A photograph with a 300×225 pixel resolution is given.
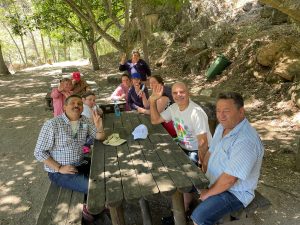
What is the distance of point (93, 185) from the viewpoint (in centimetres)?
281

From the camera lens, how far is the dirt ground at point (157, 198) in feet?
13.1

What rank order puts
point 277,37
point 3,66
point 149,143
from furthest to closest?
point 3,66 → point 277,37 → point 149,143

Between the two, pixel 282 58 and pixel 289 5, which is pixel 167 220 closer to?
pixel 289 5

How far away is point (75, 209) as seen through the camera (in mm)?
3141

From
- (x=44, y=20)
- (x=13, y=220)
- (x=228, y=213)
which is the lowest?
(x=13, y=220)

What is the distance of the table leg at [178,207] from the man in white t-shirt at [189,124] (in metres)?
0.44

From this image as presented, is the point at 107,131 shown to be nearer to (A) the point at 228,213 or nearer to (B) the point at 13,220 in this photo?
(B) the point at 13,220

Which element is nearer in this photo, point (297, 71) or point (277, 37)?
point (297, 71)

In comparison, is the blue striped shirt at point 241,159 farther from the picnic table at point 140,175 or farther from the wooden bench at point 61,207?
the wooden bench at point 61,207

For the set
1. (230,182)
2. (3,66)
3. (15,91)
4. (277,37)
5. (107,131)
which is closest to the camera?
(230,182)

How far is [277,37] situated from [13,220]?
958 centimetres

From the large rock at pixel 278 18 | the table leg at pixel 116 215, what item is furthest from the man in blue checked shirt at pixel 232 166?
the large rock at pixel 278 18

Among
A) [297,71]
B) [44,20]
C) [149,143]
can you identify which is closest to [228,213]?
[149,143]

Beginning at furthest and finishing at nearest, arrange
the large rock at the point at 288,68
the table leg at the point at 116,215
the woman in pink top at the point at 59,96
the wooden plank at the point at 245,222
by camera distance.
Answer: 1. the large rock at the point at 288,68
2. the woman in pink top at the point at 59,96
3. the wooden plank at the point at 245,222
4. the table leg at the point at 116,215
